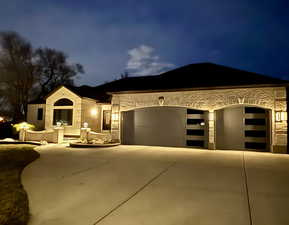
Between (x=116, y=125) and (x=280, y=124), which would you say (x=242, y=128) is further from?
(x=116, y=125)

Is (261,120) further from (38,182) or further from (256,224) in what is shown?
(38,182)

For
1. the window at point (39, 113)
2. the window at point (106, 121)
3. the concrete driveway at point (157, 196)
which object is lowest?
the concrete driveway at point (157, 196)

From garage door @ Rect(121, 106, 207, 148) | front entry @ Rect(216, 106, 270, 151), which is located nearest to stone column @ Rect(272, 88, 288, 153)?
front entry @ Rect(216, 106, 270, 151)

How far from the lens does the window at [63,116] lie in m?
15.2

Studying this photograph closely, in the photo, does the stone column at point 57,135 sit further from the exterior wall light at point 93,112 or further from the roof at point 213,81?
the roof at point 213,81

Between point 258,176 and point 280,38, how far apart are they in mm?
101285

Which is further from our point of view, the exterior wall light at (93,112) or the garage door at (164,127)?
the exterior wall light at (93,112)

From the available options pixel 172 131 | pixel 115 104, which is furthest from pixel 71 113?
pixel 172 131

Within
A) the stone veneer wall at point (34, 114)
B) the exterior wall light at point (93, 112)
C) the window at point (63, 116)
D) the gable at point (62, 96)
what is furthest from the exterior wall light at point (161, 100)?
the stone veneer wall at point (34, 114)

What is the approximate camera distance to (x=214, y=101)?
33.2ft

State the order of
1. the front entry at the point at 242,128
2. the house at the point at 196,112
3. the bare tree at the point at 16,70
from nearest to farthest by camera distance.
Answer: the house at the point at 196,112 < the front entry at the point at 242,128 < the bare tree at the point at 16,70

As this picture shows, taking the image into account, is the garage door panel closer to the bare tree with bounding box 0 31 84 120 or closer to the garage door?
the garage door

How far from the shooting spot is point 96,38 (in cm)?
6888

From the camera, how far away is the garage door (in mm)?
12188
